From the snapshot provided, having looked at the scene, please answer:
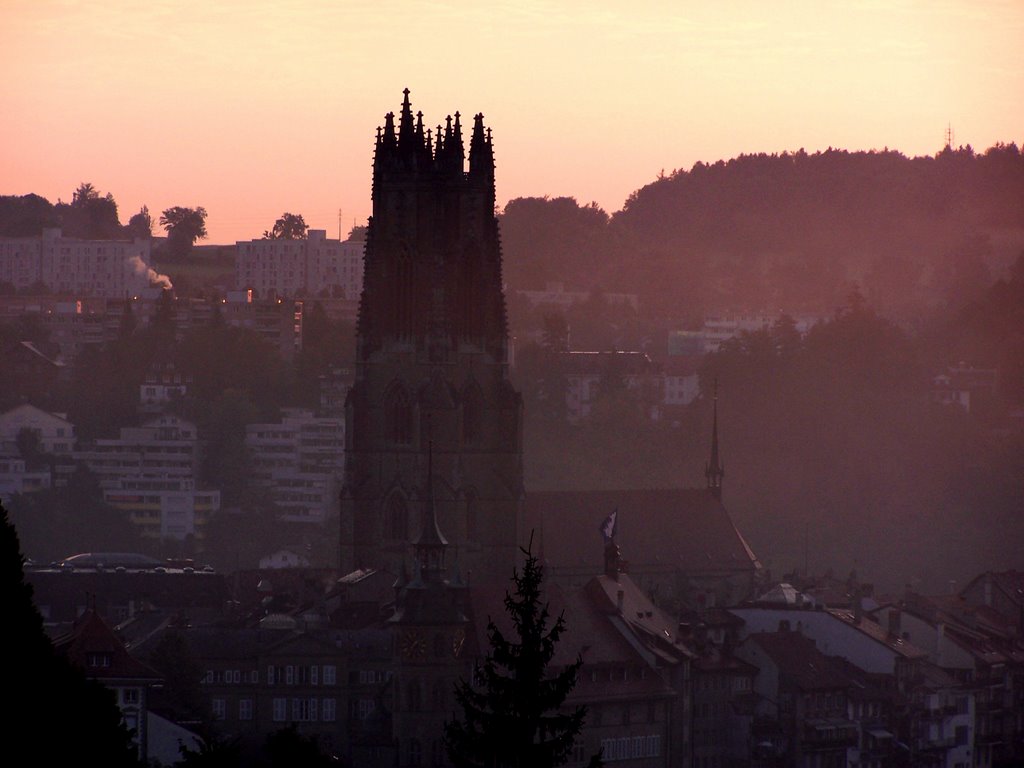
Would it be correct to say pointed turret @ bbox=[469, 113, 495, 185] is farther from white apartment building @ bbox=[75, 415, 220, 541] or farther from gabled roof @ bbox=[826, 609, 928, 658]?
white apartment building @ bbox=[75, 415, 220, 541]

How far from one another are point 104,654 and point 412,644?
8.83 meters

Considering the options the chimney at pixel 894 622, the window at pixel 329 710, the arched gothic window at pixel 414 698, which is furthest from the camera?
the chimney at pixel 894 622

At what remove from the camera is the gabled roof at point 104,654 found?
95938mm

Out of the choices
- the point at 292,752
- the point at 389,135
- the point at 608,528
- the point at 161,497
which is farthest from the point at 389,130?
the point at 161,497

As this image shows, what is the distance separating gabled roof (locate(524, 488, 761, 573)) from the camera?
394 ft

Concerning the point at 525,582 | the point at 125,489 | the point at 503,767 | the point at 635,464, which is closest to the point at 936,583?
the point at 635,464

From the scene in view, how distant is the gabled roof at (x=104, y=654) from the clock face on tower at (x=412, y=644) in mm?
7019

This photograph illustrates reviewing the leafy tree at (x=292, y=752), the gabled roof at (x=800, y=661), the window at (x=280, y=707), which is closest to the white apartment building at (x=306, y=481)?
the gabled roof at (x=800, y=661)

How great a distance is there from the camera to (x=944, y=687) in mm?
114375

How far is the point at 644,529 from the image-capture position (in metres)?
125

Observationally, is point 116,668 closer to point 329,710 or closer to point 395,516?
point 329,710

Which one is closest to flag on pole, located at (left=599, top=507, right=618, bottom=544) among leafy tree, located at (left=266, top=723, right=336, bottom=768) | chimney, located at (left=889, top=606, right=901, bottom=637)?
chimney, located at (left=889, top=606, right=901, bottom=637)

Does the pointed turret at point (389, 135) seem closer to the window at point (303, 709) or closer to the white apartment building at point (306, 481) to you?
the window at point (303, 709)

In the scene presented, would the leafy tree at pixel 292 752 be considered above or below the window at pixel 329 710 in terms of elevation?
above
